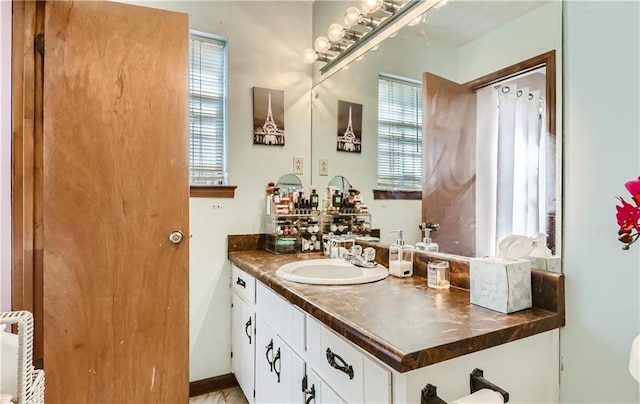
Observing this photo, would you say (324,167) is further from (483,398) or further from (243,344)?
(483,398)

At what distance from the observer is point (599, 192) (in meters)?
0.87

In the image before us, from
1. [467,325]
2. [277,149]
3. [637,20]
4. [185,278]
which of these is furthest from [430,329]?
[277,149]

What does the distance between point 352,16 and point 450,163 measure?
99cm

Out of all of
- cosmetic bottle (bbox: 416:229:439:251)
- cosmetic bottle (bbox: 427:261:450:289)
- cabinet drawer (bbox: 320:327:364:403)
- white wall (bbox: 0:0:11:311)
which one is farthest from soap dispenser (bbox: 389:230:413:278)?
white wall (bbox: 0:0:11:311)

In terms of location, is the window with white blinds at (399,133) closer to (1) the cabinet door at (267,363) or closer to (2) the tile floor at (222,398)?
(1) the cabinet door at (267,363)

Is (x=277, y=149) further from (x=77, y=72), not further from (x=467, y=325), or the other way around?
(x=467, y=325)

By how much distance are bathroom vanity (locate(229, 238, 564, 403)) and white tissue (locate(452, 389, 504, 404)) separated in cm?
3

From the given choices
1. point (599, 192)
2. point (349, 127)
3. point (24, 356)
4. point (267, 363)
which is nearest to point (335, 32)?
point (349, 127)

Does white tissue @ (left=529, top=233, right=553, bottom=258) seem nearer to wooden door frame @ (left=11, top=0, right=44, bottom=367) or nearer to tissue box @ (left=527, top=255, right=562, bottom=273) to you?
tissue box @ (left=527, top=255, right=562, bottom=273)

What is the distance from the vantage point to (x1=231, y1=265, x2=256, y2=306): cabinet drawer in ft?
5.36

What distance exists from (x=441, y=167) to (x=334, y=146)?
85 centimetres

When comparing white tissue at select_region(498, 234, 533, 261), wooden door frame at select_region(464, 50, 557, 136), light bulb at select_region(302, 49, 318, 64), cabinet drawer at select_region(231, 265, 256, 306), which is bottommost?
cabinet drawer at select_region(231, 265, 256, 306)

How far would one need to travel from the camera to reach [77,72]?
1.44 metres

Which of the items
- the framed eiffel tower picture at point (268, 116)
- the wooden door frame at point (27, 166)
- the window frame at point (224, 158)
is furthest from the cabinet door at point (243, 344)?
the framed eiffel tower picture at point (268, 116)
